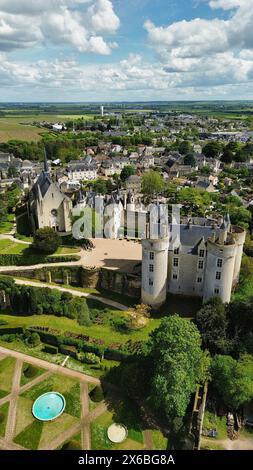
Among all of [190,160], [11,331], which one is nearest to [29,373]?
[11,331]

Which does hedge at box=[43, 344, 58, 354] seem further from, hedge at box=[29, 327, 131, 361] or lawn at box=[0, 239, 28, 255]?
lawn at box=[0, 239, 28, 255]

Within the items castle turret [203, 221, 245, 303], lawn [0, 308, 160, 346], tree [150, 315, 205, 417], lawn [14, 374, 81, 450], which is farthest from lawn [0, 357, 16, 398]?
castle turret [203, 221, 245, 303]

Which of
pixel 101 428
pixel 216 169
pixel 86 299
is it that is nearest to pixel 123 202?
pixel 86 299

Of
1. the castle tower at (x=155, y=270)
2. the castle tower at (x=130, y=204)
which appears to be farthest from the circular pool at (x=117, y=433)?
the castle tower at (x=130, y=204)

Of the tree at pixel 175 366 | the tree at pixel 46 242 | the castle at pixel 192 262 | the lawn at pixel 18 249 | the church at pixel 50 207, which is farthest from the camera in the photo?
the church at pixel 50 207

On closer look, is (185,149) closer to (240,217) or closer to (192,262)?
(240,217)

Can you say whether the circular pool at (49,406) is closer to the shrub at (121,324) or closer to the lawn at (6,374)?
the lawn at (6,374)

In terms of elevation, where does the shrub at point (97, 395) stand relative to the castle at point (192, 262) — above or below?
below
